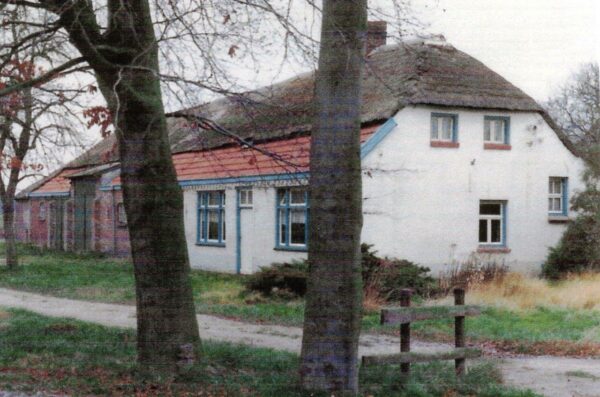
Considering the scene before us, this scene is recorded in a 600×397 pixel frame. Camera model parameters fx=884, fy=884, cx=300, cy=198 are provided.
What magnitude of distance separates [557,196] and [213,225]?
37.1 ft

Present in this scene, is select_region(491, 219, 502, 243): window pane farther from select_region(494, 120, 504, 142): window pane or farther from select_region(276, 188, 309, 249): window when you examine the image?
select_region(276, 188, 309, 249): window

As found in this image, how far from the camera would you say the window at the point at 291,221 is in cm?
2536

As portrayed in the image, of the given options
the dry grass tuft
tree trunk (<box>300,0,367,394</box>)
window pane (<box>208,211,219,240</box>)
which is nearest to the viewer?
tree trunk (<box>300,0,367,394</box>)

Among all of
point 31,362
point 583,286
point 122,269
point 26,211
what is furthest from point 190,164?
point 26,211

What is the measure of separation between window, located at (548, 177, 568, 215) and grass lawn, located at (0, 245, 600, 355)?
7391 millimetres

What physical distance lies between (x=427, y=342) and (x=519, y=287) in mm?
7330

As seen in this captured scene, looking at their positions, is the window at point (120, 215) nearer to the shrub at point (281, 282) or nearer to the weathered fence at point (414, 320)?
the shrub at point (281, 282)

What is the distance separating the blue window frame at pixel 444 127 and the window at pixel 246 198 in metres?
6.17

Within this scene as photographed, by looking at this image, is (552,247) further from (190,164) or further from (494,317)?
(190,164)

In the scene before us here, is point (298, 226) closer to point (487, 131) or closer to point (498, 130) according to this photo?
point (487, 131)

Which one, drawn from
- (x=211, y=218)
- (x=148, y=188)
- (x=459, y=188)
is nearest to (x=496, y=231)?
(x=459, y=188)

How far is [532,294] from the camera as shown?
20.4 meters

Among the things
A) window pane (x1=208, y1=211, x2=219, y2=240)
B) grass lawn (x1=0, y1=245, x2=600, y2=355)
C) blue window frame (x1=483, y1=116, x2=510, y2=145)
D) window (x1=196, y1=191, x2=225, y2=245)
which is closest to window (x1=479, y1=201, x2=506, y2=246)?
blue window frame (x1=483, y1=116, x2=510, y2=145)

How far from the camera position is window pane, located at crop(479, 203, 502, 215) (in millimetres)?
26114
